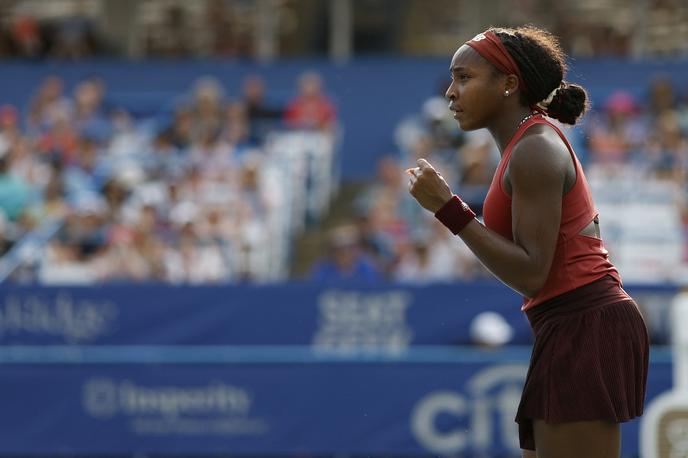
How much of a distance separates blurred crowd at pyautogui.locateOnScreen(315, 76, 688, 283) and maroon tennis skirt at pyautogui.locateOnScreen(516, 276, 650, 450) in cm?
617

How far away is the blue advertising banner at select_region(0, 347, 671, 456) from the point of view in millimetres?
8836

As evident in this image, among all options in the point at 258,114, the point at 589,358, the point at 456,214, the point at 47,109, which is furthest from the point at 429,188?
the point at 47,109

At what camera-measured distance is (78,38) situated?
16844 millimetres

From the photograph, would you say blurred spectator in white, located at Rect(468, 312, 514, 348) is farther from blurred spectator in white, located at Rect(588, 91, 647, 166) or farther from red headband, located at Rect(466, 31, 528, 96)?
red headband, located at Rect(466, 31, 528, 96)

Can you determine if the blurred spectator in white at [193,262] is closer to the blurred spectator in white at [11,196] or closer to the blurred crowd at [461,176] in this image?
the blurred crowd at [461,176]

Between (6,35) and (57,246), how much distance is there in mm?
6744

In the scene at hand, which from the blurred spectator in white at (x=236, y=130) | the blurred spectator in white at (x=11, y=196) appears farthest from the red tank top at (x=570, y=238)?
the blurred spectator in white at (x=236, y=130)

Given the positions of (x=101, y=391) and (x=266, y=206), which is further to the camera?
(x=266, y=206)

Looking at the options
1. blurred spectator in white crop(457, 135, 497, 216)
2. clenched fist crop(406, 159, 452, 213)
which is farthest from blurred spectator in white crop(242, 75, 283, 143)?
clenched fist crop(406, 159, 452, 213)

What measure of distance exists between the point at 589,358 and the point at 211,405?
5421 mm

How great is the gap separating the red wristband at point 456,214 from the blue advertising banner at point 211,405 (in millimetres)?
5067

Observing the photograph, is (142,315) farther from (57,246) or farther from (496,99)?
(496,99)

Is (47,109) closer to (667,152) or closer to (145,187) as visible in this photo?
(145,187)

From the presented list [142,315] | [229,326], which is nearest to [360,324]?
[229,326]
